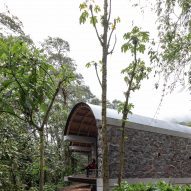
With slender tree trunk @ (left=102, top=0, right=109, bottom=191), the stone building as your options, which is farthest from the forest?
the stone building

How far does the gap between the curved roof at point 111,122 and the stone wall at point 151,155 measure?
191 millimetres

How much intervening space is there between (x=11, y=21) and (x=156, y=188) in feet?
17.5

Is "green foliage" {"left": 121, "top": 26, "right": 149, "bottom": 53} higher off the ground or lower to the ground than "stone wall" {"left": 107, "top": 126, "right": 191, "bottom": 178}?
higher

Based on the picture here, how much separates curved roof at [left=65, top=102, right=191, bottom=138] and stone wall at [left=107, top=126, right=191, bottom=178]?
0.63 feet

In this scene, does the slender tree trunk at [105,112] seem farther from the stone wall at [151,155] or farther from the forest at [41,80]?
the stone wall at [151,155]

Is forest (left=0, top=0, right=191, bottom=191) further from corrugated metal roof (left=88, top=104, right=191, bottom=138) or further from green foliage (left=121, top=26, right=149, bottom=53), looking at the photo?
corrugated metal roof (left=88, top=104, right=191, bottom=138)

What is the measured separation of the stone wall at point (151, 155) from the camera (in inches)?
395

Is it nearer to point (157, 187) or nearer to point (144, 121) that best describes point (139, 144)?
point (144, 121)

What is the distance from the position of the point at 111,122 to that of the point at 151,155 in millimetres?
2593

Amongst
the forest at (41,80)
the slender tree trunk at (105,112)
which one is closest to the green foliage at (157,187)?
the forest at (41,80)

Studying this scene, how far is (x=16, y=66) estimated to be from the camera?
7.68 feet

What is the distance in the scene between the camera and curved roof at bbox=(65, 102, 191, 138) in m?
10.2

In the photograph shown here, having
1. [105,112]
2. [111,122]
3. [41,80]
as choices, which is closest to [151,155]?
[111,122]

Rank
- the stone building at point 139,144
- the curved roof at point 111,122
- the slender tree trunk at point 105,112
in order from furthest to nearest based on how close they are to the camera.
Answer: the curved roof at point 111,122 < the stone building at point 139,144 < the slender tree trunk at point 105,112
